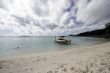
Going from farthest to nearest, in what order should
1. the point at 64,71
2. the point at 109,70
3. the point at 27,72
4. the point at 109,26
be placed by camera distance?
1. the point at 109,26
2. the point at 27,72
3. the point at 64,71
4. the point at 109,70

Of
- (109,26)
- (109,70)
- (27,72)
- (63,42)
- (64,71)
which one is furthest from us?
(109,26)

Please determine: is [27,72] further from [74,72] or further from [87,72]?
[87,72]

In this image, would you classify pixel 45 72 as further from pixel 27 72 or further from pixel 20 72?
pixel 20 72

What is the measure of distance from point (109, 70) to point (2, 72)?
582 cm

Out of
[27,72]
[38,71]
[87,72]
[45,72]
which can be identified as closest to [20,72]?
[27,72]

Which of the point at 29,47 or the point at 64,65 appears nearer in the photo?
the point at 64,65

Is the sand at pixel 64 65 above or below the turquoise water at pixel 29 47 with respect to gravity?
above

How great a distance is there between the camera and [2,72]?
673cm

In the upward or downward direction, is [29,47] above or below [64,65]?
below

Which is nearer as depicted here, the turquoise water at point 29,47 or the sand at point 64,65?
the sand at point 64,65

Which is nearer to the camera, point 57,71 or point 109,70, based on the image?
point 109,70

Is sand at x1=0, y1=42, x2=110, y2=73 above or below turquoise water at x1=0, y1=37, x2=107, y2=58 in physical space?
above

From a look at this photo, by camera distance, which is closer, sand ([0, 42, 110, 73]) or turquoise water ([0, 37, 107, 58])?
sand ([0, 42, 110, 73])

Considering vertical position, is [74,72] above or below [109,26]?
below
